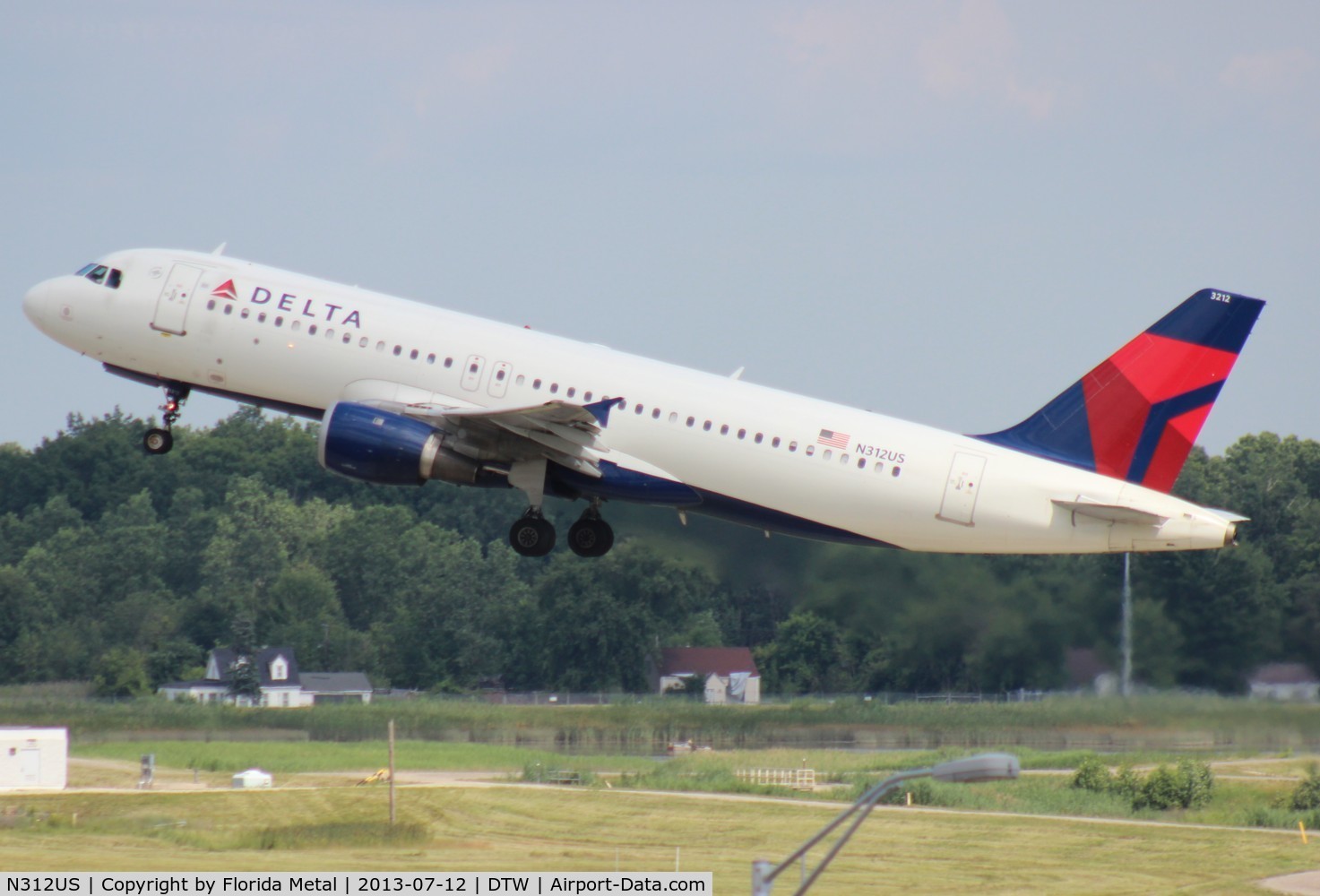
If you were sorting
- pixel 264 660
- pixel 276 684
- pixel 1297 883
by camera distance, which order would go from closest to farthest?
pixel 1297 883
pixel 276 684
pixel 264 660

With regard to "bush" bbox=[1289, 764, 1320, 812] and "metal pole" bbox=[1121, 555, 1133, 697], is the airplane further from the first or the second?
"bush" bbox=[1289, 764, 1320, 812]

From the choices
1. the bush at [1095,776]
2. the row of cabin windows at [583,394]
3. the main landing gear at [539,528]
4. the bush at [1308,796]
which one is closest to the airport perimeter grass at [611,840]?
the bush at [1095,776]

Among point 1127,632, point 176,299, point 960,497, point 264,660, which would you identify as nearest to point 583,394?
point 960,497

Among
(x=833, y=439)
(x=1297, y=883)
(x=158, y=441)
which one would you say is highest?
(x=158, y=441)

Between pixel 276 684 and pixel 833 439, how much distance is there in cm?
5032

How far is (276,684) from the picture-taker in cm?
8038

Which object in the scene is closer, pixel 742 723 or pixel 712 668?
pixel 742 723

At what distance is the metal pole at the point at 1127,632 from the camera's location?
39125 millimetres

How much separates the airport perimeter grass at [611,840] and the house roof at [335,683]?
66.3 feet

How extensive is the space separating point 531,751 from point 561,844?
1371 centimetres

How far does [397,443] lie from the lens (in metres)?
34.6

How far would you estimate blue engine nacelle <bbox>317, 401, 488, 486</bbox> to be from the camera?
→ 1361 inches

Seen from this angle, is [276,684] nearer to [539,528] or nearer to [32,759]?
[32,759]

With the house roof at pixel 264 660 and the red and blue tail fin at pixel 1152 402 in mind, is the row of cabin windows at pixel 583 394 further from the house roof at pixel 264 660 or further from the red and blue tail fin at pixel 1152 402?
the house roof at pixel 264 660
